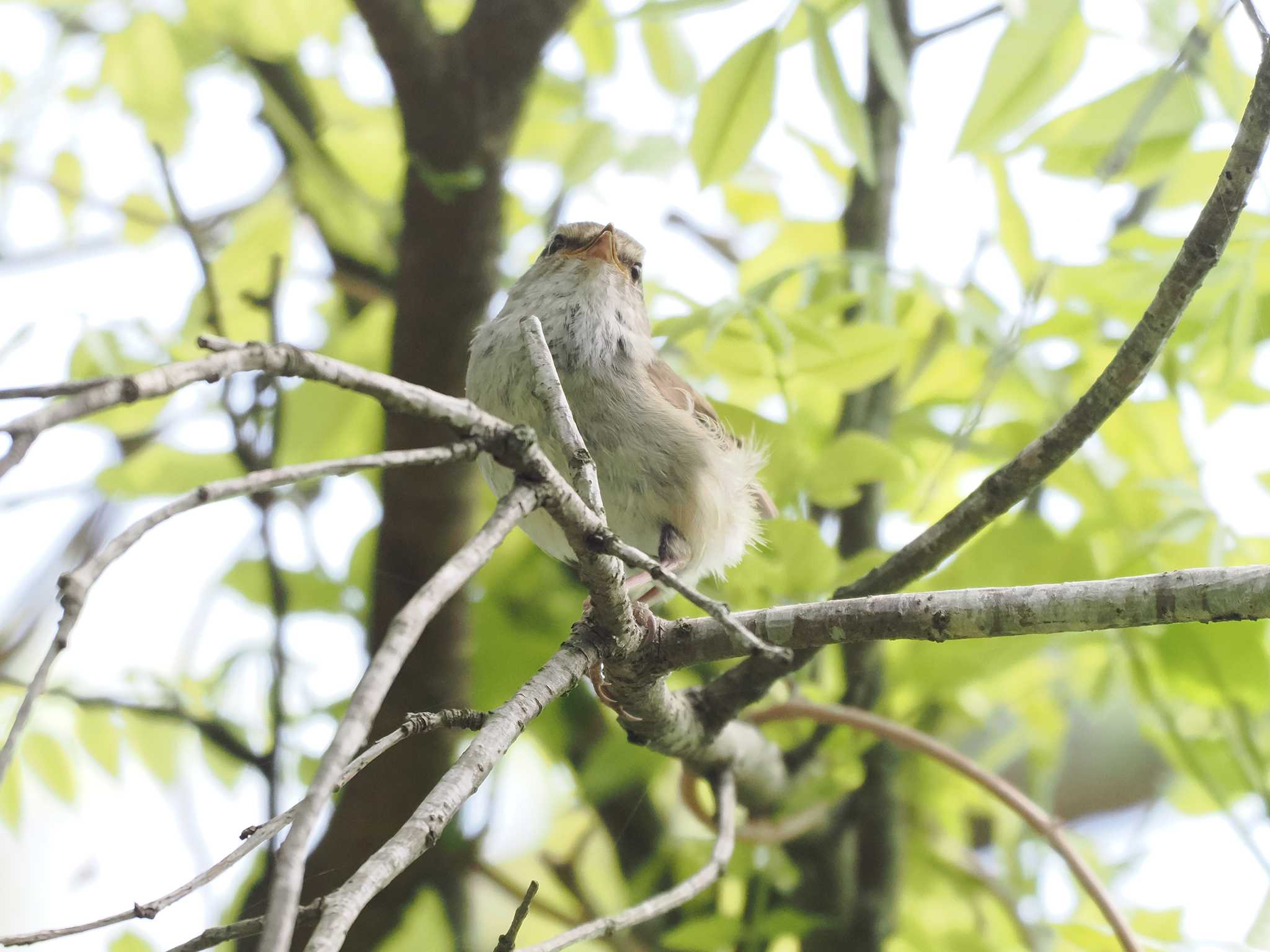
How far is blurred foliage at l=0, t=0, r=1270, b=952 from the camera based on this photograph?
87.0 inches

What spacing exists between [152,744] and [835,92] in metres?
2.34

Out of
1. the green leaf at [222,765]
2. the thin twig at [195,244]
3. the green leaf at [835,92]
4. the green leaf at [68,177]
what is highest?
the green leaf at [68,177]

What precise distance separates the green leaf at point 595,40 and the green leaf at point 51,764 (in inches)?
93.4

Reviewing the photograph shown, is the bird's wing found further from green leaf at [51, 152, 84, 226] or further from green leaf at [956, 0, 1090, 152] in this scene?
green leaf at [51, 152, 84, 226]

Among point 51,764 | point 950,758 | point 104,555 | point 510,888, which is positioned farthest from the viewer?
point 510,888

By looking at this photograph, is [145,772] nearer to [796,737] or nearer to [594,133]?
[796,737]

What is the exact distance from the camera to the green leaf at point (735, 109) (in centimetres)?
217

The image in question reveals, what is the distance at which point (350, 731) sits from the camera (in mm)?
728

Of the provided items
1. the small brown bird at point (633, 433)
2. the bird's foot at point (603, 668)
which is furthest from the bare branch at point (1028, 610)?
the small brown bird at point (633, 433)

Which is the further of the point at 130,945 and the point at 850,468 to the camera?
the point at 130,945

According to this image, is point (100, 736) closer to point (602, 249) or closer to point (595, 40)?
point (602, 249)

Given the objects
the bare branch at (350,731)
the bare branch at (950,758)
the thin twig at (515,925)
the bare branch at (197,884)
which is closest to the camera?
the bare branch at (350,731)

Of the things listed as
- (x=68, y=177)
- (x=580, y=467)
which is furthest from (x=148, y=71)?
(x=580, y=467)

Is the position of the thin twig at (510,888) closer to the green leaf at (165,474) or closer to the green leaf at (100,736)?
the green leaf at (100,736)
